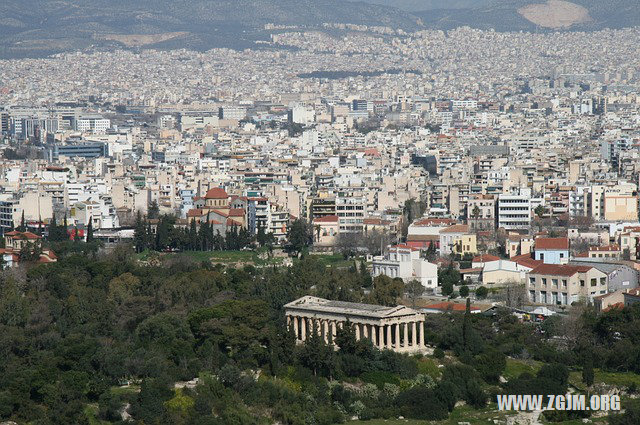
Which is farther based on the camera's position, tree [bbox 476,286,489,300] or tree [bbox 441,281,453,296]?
tree [bbox 441,281,453,296]

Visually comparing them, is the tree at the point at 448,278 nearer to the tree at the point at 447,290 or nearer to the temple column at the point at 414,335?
the tree at the point at 447,290

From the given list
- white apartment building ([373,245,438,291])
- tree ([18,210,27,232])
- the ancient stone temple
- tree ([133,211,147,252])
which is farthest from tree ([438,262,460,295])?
tree ([18,210,27,232])

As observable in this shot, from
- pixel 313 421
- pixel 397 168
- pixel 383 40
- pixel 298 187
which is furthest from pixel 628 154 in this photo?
pixel 383 40

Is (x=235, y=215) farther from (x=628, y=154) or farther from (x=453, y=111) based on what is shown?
(x=453, y=111)

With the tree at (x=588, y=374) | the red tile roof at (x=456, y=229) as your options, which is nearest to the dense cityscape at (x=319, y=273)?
the tree at (x=588, y=374)

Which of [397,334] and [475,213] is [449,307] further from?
[475,213]

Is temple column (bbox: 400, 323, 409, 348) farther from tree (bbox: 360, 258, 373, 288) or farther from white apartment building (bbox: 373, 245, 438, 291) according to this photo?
white apartment building (bbox: 373, 245, 438, 291)

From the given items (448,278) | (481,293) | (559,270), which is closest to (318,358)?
(481,293)
